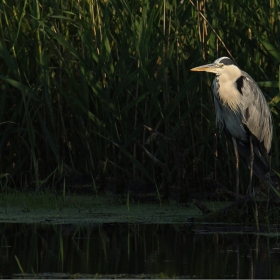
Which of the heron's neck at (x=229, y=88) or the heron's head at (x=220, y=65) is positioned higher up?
the heron's head at (x=220, y=65)

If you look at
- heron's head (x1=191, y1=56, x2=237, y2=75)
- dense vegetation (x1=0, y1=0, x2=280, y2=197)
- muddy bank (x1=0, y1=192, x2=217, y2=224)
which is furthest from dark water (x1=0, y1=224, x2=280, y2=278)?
heron's head (x1=191, y1=56, x2=237, y2=75)

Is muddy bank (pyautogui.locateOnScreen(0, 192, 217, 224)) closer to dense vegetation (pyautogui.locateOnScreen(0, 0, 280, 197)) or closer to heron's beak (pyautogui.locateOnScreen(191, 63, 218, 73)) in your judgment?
dense vegetation (pyautogui.locateOnScreen(0, 0, 280, 197))

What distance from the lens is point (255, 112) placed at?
6.61 meters

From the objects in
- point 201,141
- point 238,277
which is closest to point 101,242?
point 238,277

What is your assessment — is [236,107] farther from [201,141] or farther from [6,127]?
[6,127]

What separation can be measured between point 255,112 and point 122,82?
1.08 metres

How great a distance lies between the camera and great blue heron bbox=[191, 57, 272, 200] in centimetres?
642

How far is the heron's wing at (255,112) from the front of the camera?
6410 millimetres

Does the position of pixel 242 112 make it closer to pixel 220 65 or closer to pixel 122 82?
pixel 220 65

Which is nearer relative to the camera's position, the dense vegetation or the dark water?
the dark water

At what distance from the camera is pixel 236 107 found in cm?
673

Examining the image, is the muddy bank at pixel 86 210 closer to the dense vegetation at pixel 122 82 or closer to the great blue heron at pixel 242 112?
the dense vegetation at pixel 122 82

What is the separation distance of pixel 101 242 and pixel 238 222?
1135mm

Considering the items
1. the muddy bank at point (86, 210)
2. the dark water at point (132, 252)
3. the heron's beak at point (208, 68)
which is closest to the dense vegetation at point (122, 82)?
the heron's beak at point (208, 68)
